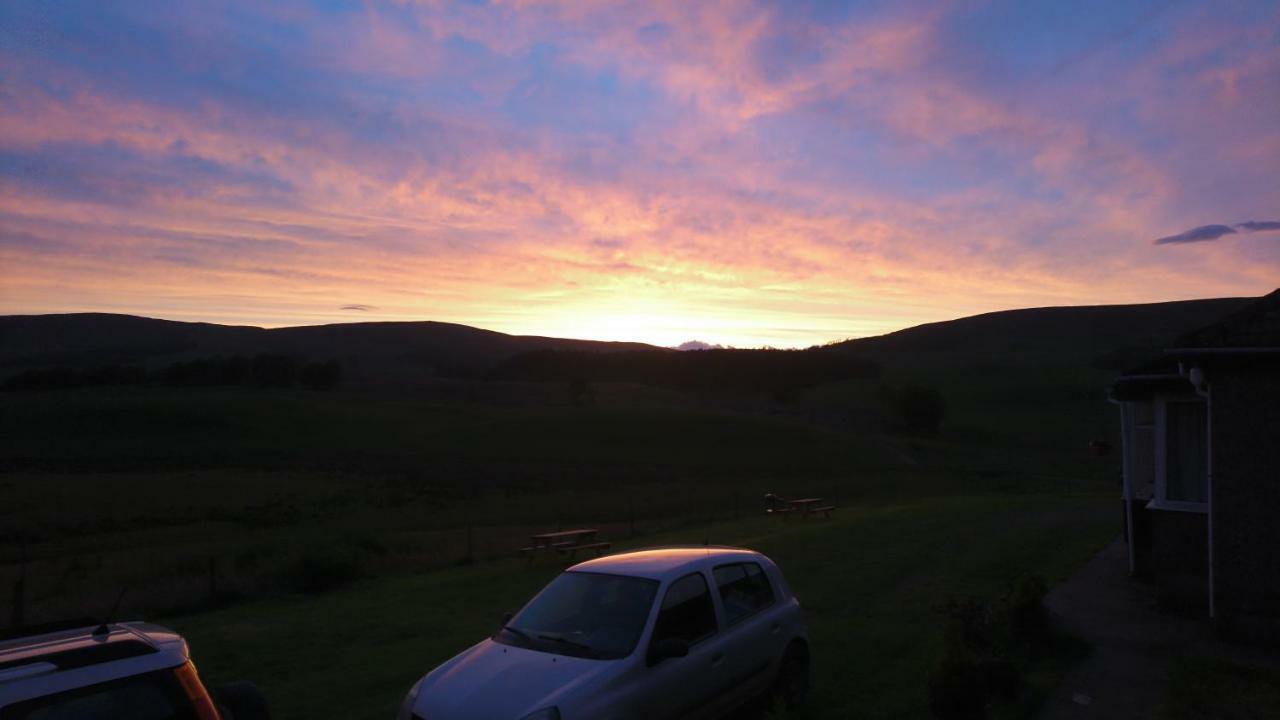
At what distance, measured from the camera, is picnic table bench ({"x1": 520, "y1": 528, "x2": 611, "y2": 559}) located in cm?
1862

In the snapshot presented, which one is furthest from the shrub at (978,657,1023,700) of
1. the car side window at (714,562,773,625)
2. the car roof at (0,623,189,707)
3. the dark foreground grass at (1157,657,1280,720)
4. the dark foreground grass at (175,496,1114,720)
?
the car roof at (0,623,189,707)

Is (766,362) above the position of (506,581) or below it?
above

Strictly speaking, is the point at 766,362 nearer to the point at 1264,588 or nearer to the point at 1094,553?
the point at 1094,553

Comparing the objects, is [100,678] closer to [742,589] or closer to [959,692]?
[742,589]

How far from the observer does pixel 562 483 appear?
138 ft

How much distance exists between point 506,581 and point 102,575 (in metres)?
9.25

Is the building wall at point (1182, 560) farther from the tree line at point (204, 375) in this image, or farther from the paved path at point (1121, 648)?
the tree line at point (204, 375)

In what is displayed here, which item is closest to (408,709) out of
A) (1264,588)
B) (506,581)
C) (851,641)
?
(851,641)

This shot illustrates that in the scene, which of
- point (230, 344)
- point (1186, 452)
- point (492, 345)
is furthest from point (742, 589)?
point (492, 345)

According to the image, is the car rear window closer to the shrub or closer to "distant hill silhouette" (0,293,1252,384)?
the shrub

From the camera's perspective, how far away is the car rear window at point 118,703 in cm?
341

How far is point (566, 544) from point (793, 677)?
11.7 meters

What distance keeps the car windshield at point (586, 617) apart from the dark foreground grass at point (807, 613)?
2082 millimetres

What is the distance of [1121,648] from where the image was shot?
8.88 metres
